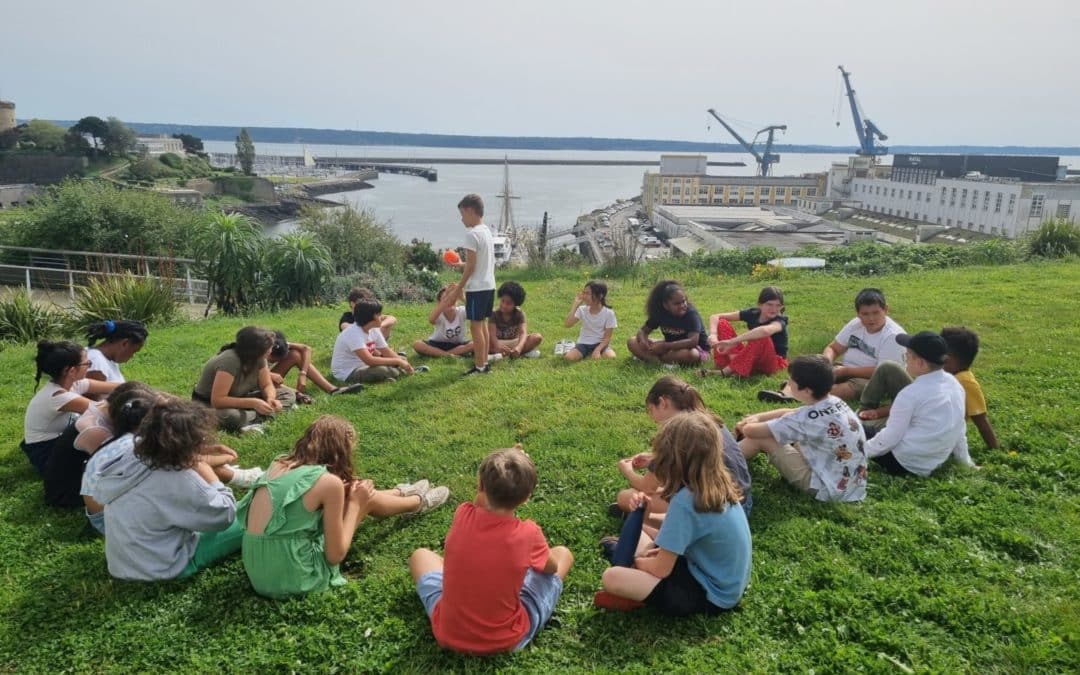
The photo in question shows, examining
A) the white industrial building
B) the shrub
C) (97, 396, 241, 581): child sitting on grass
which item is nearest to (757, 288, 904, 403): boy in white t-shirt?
(97, 396, 241, 581): child sitting on grass

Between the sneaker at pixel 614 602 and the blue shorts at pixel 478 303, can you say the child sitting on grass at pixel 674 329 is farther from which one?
the sneaker at pixel 614 602

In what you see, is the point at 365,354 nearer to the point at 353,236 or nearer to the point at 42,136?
the point at 353,236

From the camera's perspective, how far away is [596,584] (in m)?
→ 3.43

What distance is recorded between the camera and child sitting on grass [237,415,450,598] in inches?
128

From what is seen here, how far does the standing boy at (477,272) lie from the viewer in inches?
249

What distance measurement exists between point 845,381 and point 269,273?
9.75m

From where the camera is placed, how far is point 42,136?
216 ft

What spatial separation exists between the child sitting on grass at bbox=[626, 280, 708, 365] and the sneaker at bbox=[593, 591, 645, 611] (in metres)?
3.90

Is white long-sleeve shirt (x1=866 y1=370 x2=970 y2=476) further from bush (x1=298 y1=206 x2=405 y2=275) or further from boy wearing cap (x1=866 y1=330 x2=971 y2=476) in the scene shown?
bush (x1=298 y1=206 x2=405 y2=275)

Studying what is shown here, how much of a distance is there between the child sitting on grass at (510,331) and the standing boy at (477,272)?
2.05 ft

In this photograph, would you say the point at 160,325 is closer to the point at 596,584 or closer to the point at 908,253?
the point at 596,584

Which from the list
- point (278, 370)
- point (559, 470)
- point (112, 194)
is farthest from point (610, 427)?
point (112, 194)

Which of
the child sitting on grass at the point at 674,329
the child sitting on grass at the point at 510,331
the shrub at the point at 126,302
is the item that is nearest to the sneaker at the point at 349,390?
the child sitting on grass at the point at 510,331

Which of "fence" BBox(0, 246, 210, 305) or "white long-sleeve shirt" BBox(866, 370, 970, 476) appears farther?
"fence" BBox(0, 246, 210, 305)
